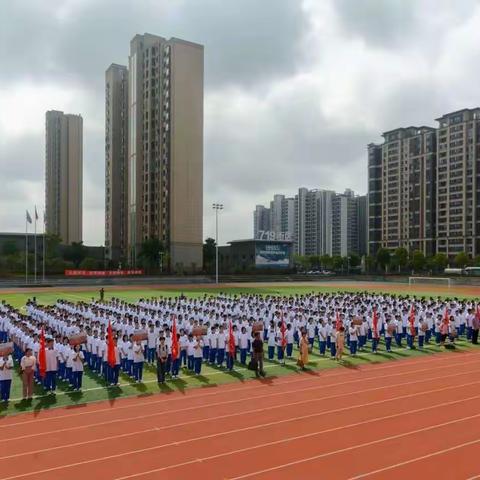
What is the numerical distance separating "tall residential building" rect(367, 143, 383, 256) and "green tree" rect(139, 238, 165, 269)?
183 ft

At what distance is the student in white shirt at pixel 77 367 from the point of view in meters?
12.0

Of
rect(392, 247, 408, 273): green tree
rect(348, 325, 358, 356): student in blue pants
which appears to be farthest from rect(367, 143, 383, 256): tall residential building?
rect(348, 325, 358, 356): student in blue pants

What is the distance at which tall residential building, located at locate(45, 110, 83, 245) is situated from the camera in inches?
4063

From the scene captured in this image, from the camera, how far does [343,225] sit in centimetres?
13600

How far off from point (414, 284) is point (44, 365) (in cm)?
5209

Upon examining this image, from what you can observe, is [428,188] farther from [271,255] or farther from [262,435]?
[262,435]

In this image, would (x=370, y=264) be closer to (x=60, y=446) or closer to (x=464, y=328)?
(x=464, y=328)

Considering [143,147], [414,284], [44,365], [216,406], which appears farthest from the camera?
[143,147]

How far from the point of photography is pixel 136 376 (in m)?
13.2

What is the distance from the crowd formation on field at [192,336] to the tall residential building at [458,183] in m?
84.0

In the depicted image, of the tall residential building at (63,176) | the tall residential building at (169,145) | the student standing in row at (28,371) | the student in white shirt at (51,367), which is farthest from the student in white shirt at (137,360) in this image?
the tall residential building at (63,176)

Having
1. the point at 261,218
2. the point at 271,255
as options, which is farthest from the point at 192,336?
the point at 261,218

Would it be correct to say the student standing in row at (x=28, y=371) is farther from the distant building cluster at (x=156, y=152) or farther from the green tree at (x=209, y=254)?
the green tree at (x=209, y=254)

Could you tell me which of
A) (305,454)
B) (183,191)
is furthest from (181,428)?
(183,191)
